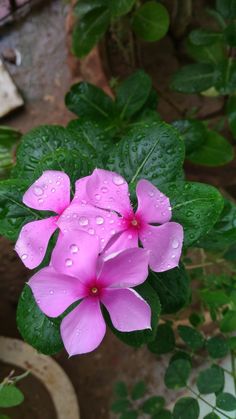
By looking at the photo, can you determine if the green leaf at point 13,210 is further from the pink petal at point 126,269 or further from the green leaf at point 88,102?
the green leaf at point 88,102

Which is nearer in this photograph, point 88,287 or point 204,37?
point 88,287

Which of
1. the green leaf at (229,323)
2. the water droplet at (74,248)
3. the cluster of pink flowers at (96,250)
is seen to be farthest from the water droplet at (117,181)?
the green leaf at (229,323)

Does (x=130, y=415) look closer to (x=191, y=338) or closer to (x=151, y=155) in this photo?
(x=191, y=338)

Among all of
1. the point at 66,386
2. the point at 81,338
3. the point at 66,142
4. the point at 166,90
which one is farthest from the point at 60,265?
the point at 166,90

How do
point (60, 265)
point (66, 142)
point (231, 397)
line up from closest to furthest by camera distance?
point (60, 265) < point (66, 142) < point (231, 397)

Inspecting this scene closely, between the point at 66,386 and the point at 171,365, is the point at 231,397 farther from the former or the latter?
the point at 66,386

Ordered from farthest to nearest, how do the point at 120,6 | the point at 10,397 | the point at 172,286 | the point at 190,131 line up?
the point at 190,131 < the point at 120,6 < the point at 10,397 < the point at 172,286

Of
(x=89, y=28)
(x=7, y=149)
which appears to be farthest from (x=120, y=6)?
(x=7, y=149)
